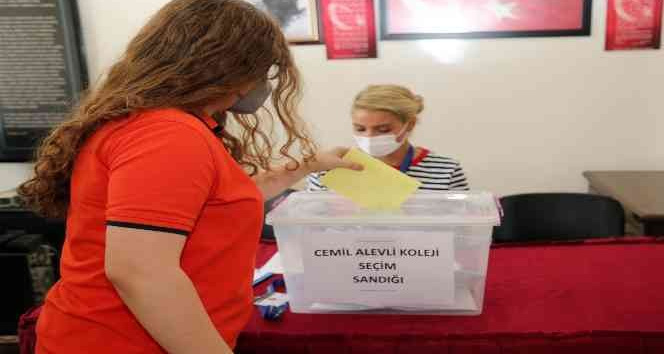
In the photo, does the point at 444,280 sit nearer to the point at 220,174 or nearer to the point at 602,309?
the point at 602,309

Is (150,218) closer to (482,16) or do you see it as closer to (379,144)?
(379,144)

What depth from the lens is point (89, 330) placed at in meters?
0.85

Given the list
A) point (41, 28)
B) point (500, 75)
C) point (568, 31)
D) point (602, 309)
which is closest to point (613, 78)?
point (568, 31)

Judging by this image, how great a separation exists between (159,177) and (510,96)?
213 cm

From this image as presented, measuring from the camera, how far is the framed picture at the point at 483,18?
238 centimetres

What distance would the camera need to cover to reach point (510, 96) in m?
2.52

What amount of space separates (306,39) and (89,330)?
6.28ft

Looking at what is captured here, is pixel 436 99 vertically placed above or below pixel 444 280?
above

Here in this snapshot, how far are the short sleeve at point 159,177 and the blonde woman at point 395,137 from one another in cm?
99

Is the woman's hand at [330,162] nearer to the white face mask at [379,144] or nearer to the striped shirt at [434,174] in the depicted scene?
the white face mask at [379,144]

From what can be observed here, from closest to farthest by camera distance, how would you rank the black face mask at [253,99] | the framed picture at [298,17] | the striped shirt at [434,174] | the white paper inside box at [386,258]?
1. the black face mask at [253,99]
2. the white paper inside box at [386,258]
3. the striped shirt at [434,174]
4. the framed picture at [298,17]

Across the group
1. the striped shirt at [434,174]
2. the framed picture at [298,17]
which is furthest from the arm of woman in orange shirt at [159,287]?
the framed picture at [298,17]

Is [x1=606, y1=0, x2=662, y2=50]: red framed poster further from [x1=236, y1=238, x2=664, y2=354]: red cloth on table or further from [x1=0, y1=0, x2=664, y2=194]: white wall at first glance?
[x1=236, y1=238, x2=664, y2=354]: red cloth on table

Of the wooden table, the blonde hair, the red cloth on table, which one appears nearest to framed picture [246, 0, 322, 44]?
the blonde hair
